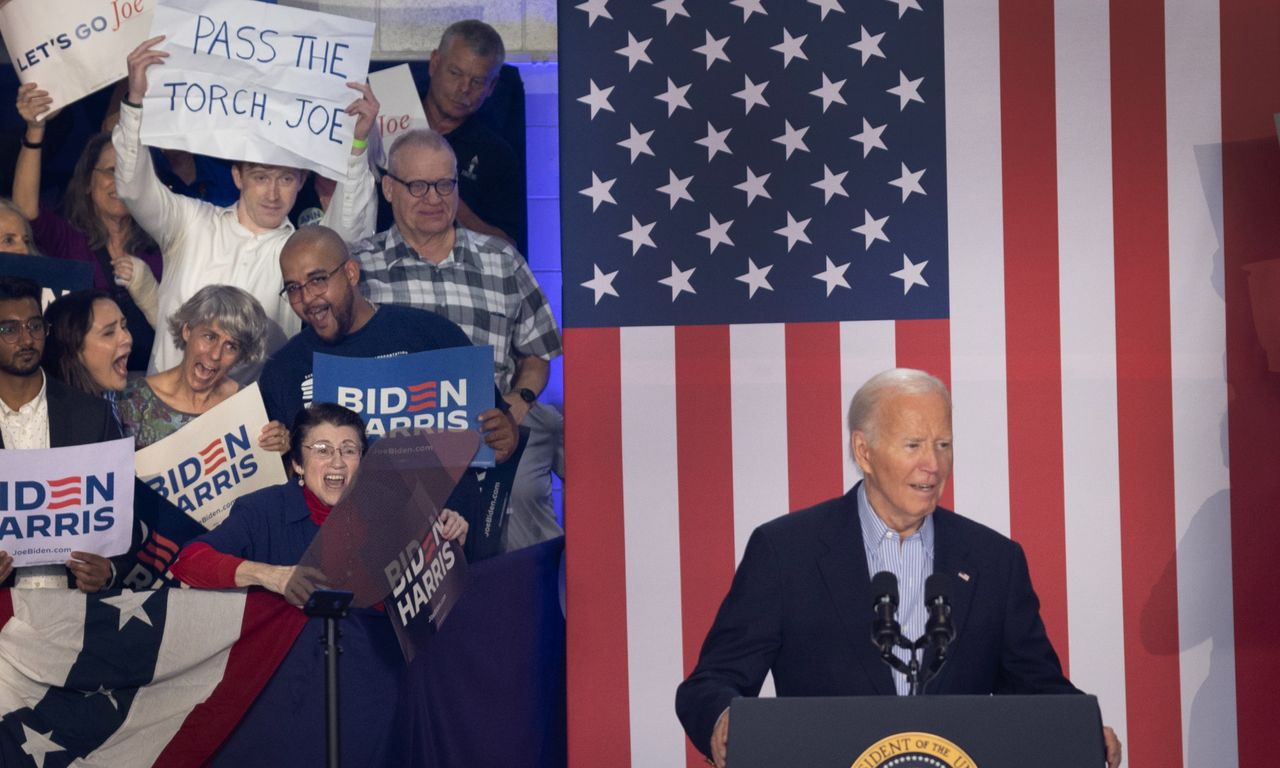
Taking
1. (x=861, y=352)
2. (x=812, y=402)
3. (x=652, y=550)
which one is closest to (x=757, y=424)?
(x=812, y=402)

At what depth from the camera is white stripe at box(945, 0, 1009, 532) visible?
4.74 metres

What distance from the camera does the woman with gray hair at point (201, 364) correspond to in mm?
4844

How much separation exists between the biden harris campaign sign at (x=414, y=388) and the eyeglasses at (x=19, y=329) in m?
0.88

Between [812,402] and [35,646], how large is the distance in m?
2.39

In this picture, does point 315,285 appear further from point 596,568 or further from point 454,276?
point 596,568

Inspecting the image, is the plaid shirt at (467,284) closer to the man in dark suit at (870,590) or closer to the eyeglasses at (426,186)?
the eyeglasses at (426,186)

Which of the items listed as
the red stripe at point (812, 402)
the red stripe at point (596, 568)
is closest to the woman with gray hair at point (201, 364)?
the red stripe at point (596, 568)

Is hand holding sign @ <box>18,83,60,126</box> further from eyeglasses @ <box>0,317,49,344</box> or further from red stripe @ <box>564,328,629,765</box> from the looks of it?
red stripe @ <box>564,328,629,765</box>

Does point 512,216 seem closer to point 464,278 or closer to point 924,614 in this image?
point 464,278

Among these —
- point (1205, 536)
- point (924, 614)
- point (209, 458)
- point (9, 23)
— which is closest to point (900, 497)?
point (924, 614)

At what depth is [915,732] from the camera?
2.24 metres

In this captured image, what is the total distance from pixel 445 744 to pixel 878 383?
2.00 m

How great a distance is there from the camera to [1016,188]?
4.76m

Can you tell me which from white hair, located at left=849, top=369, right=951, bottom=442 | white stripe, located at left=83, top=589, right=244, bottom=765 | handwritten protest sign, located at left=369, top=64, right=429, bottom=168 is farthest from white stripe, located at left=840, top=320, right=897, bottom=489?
white stripe, located at left=83, top=589, right=244, bottom=765
